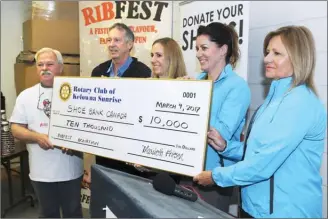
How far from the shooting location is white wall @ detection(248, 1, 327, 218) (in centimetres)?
166

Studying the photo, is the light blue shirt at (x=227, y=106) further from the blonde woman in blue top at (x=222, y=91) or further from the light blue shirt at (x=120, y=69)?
the light blue shirt at (x=120, y=69)

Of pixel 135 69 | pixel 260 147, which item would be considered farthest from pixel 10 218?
pixel 260 147

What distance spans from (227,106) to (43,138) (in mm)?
1110

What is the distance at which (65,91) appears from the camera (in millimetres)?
1795

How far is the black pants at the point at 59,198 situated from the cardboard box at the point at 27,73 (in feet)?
2.33

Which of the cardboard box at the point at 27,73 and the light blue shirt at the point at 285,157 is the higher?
the cardboard box at the point at 27,73

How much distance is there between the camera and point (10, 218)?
109 inches

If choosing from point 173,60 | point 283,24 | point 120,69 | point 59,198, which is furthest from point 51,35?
point 283,24

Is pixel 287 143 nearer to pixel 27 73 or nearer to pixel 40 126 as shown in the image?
pixel 40 126

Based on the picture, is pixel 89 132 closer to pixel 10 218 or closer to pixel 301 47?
pixel 301 47

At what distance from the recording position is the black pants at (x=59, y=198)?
199 centimetres

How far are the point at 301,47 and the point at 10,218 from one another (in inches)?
108

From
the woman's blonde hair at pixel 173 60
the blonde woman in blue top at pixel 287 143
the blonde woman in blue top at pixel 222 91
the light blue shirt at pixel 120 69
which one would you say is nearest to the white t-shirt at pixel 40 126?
the light blue shirt at pixel 120 69

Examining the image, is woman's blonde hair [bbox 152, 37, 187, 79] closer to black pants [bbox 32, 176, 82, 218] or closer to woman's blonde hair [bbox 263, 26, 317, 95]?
woman's blonde hair [bbox 263, 26, 317, 95]
